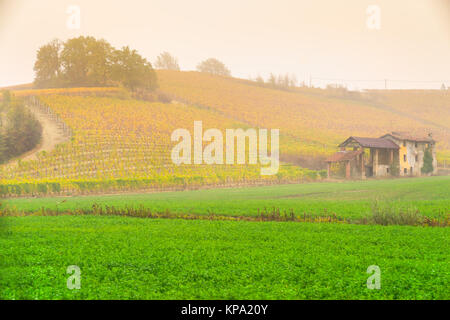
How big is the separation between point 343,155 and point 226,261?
23906 mm

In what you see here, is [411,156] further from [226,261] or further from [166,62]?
[226,261]

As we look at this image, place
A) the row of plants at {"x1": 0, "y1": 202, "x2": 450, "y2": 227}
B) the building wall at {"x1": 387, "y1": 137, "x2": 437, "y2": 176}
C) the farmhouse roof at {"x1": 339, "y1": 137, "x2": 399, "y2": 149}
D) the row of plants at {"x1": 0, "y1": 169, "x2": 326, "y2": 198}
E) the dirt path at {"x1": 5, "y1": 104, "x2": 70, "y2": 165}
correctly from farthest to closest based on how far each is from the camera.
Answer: the building wall at {"x1": 387, "y1": 137, "x2": 437, "y2": 176}
the farmhouse roof at {"x1": 339, "y1": 137, "x2": 399, "y2": 149}
the dirt path at {"x1": 5, "y1": 104, "x2": 70, "y2": 165}
the row of plants at {"x1": 0, "y1": 169, "x2": 326, "y2": 198}
the row of plants at {"x1": 0, "y1": 202, "x2": 450, "y2": 227}

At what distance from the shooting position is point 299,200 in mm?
24422

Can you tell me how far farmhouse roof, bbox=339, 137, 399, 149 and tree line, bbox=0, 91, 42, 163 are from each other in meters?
22.8

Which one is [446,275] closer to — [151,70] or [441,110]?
[151,70]

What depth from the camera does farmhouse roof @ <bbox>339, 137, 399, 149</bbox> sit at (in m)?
31.5

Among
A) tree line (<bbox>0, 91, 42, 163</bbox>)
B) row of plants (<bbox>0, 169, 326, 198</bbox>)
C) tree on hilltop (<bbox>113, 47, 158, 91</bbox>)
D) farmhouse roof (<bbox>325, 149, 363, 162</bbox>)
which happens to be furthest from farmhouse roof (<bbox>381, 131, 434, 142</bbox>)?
tree line (<bbox>0, 91, 42, 163</bbox>)

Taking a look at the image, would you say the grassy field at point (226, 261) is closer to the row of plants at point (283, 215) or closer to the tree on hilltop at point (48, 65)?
the row of plants at point (283, 215)

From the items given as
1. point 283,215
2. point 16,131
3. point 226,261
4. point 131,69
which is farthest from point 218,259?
point 131,69

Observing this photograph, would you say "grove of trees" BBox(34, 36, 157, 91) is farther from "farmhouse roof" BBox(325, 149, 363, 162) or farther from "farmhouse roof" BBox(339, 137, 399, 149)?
"farmhouse roof" BBox(339, 137, 399, 149)

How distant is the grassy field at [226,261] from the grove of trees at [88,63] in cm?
2210

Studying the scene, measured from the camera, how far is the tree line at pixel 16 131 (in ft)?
99.6

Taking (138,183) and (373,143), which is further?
(373,143)

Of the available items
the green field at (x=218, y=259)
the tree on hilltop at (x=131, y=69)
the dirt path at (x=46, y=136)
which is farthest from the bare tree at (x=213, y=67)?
the green field at (x=218, y=259)
